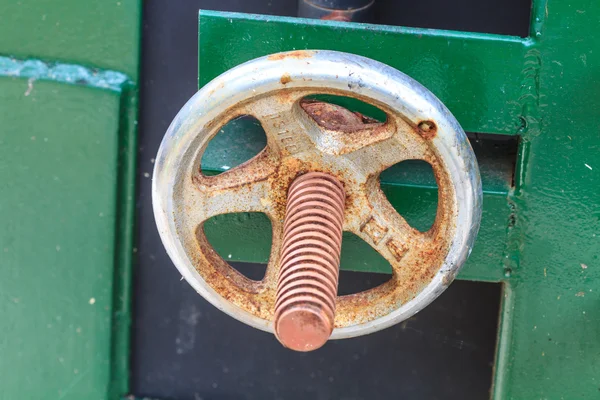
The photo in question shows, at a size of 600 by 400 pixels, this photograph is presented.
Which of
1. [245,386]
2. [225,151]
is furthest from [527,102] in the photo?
[245,386]

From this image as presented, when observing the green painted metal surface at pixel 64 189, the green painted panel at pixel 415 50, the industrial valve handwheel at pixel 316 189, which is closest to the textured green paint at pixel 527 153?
the green painted panel at pixel 415 50

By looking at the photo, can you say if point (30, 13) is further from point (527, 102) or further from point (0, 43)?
point (527, 102)

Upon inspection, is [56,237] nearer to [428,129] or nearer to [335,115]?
[335,115]

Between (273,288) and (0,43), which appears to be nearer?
(273,288)

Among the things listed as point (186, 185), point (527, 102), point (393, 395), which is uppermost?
point (527, 102)

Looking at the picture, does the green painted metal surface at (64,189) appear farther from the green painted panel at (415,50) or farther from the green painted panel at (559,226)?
the green painted panel at (559,226)

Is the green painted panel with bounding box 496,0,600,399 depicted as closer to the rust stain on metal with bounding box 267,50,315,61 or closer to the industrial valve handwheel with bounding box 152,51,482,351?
the industrial valve handwheel with bounding box 152,51,482,351

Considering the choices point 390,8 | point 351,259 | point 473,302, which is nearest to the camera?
point 351,259
